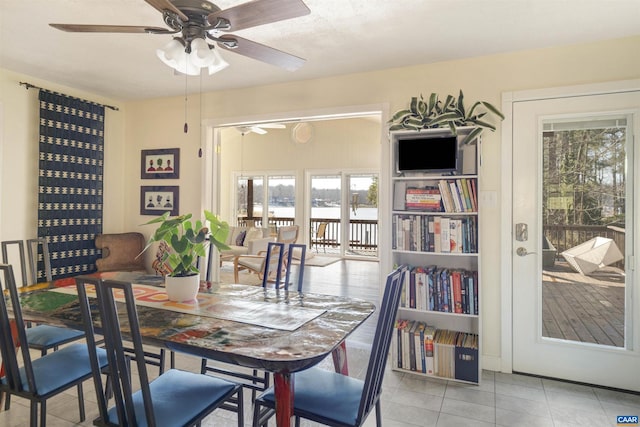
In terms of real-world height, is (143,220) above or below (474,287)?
above

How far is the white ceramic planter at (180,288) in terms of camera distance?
6.36ft

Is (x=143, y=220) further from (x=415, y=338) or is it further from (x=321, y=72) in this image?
(x=415, y=338)

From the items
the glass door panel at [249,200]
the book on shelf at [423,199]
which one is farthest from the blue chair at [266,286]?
the glass door panel at [249,200]

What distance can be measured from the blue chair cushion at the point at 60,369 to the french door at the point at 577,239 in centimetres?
293

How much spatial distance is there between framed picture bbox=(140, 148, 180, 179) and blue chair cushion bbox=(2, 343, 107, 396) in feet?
8.22

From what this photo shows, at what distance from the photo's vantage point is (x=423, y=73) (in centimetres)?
317

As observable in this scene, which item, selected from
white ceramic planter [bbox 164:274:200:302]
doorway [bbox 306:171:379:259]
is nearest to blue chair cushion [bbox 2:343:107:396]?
white ceramic planter [bbox 164:274:200:302]

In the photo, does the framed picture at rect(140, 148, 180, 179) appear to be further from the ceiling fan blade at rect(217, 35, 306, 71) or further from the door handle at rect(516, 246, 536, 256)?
the door handle at rect(516, 246, 536, 256)

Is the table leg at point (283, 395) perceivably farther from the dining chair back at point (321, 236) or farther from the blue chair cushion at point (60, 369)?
the dining chair back at point (321, 236)

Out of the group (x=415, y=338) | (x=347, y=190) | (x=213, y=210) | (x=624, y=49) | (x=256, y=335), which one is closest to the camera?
(x=256, y=335)

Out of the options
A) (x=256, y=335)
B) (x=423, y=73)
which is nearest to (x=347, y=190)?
(x=423, y=73)

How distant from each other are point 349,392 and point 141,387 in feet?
2.78

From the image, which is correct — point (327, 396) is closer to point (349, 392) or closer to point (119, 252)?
point (349, 392)

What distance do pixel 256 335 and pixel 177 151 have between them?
3276mm
